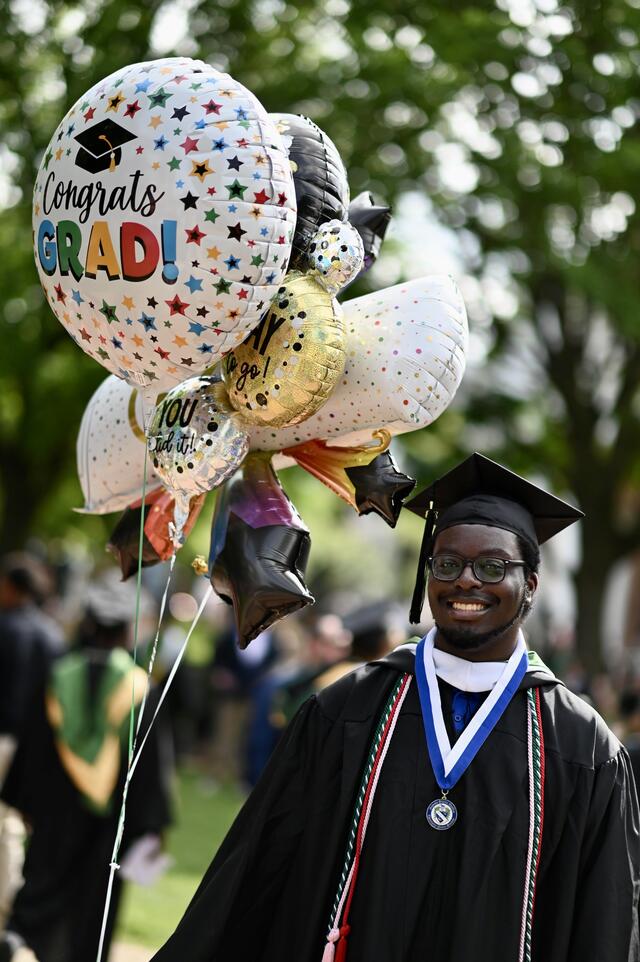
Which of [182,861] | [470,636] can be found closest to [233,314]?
[470,636]

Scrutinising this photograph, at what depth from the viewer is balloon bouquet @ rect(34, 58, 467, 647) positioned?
350cm

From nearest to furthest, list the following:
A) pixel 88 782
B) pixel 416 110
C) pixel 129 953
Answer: pixel 88 782 < pixel 129 953 < pixel 416 110

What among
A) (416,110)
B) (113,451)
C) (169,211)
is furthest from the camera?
(416,110)

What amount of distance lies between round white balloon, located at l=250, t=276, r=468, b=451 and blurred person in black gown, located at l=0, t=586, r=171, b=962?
3.01 meters

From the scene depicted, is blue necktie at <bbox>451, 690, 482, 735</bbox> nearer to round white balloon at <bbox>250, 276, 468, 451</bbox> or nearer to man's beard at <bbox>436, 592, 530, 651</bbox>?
man's beard at <bbox>436, 592, 530, 651</bbox>

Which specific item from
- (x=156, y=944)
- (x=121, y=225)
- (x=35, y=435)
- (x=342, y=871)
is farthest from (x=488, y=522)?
(x=35, y=435)

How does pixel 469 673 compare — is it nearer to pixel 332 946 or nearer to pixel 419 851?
pixel 419 851

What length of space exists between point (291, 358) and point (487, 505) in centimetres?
69

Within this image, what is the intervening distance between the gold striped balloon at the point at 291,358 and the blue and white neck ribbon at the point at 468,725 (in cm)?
82

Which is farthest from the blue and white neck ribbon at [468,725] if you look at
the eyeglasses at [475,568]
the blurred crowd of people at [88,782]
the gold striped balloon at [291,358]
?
the blurred crowd of people at [88,782]

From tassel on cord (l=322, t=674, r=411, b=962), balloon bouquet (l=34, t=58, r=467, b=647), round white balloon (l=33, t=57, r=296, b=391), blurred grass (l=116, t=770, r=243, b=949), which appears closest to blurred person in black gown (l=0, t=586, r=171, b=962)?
blurred grass (l=116, t=770, r=243, b=949)

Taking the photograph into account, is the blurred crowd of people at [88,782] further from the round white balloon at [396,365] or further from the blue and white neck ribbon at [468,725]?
the round white balloon at [396,365]

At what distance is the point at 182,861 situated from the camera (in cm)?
992

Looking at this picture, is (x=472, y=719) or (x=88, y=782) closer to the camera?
(x=472, y=719)
